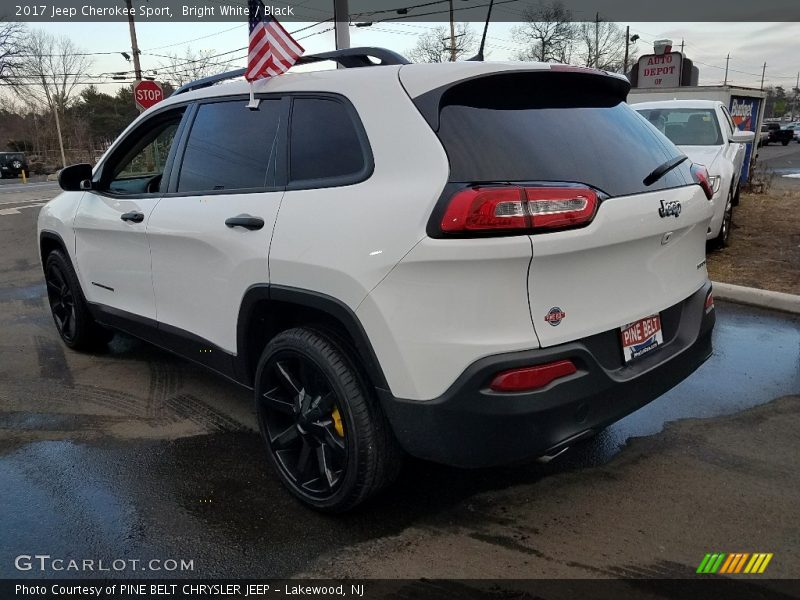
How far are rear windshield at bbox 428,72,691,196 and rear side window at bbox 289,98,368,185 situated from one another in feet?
1.42

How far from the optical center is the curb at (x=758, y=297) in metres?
5.54

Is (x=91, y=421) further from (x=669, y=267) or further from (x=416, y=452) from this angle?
(x=669, y=267)

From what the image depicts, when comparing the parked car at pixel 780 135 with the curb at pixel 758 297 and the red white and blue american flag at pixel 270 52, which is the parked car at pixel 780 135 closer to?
the curb at pixel 758 297

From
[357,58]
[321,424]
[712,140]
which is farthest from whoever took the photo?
[712,140]

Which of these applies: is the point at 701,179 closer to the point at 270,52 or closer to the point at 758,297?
the point at 270,52

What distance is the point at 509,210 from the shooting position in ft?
7.23

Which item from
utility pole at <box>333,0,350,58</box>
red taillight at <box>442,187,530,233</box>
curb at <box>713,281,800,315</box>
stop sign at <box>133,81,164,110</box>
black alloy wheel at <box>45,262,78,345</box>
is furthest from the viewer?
stop sign at <box>133,81,164,110</box>

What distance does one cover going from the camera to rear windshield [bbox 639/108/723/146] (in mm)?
8438

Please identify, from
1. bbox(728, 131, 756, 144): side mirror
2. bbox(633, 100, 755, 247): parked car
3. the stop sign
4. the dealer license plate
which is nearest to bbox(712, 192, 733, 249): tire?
bbox(633, 100, 755, 247): parked car

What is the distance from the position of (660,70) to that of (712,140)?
380 inches

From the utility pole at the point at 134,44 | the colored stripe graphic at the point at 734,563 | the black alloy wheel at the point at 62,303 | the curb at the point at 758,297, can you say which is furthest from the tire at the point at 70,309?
the utility pole at the point at 134,44

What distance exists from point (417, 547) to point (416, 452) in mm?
468

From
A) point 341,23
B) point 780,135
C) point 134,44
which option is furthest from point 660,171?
point 780,135

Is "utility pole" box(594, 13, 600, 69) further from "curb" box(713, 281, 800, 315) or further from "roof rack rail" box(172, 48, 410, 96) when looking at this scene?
"roof rack rail" box(172, 48, 410, 96)
